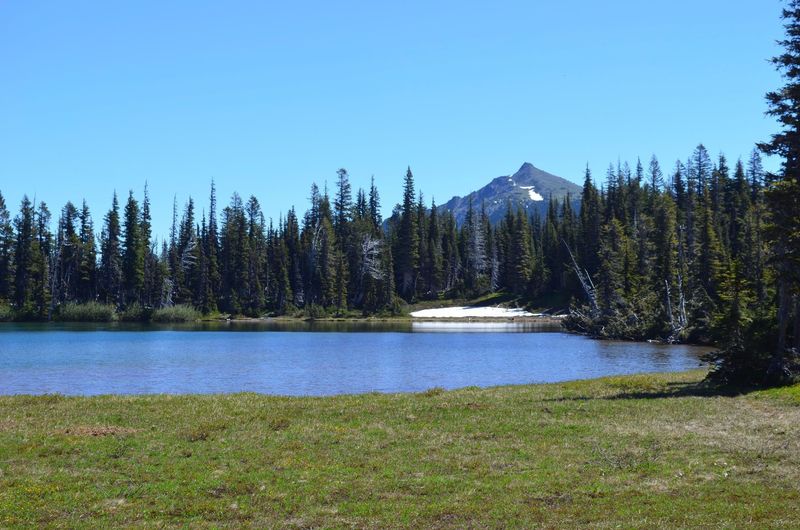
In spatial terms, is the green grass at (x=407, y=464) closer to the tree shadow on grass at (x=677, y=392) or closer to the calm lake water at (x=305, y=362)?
the tree shadow on grass at (x=677, y=392)

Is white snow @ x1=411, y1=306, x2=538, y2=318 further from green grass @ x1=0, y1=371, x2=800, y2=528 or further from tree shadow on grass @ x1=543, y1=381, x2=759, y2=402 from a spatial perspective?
green grass @ x1=0, y1=371, x2=800, y2=528

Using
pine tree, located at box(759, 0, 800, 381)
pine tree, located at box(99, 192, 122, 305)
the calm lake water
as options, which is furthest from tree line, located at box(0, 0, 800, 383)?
pine tree, located at box(759, 0, 800, 381)

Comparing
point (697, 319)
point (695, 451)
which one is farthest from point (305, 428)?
point (697, 319)

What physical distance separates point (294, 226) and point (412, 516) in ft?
488

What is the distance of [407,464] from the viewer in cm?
1658

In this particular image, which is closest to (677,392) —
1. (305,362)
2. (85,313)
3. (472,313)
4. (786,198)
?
(786,198)

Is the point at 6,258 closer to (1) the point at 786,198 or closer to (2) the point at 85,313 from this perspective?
(2) the point at 85,313

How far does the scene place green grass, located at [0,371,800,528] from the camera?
12812mm

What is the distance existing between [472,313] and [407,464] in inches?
4663

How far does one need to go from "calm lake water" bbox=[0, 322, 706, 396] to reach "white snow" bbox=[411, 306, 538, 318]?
47.9 meters

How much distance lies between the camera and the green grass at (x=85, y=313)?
128 m

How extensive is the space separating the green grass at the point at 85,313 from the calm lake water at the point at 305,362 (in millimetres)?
43888

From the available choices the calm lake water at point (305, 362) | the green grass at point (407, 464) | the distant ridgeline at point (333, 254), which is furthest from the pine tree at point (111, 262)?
the green grass at point (407, 464)

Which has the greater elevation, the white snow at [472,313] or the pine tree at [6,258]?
the pine tree at [6,258]
